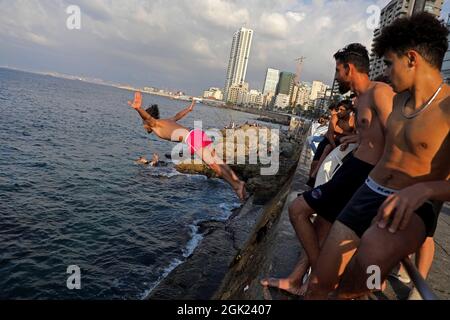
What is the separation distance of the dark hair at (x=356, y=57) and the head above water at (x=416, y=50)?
1.23 m

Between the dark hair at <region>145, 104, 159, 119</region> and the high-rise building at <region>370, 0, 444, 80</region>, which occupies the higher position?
the high-rise building at <region>370, 0, 444, 80</region>

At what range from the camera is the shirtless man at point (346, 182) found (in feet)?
9.69

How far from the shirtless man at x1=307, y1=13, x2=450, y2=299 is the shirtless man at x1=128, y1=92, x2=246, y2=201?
13.9 ft

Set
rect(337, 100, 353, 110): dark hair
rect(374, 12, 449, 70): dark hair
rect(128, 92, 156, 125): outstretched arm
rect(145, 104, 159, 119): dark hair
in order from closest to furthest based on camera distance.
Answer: rect(374, 12, 449, 70): dark hair
rect(337, 100, 353, 110): dark hair
rect(128, 92, 156, 125): outstretched arm
rect(145, 104, 159, 119): dark hair

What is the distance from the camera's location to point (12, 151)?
23.7m

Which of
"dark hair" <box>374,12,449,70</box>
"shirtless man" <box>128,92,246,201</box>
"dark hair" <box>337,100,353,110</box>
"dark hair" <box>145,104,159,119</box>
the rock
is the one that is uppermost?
"dark hair" <box>374,12,449,70</box>

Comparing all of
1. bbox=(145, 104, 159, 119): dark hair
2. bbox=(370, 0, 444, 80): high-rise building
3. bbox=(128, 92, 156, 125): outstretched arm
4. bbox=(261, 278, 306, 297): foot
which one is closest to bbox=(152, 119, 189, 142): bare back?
bbox=(128, 92, 156, 125): outstretched arm

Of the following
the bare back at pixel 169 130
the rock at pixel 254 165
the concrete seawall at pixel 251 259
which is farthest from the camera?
the rock at pixel 254 165

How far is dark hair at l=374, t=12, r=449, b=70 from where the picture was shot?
2.18 meters

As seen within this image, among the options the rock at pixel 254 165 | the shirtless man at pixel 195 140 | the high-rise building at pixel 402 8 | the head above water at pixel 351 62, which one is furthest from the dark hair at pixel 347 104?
the high-rise building at pixel 402 8

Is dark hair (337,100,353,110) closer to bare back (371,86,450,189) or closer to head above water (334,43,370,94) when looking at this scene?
head above water (334,43,370,94)

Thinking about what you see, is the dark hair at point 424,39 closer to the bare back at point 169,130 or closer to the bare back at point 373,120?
the bare back at point 373,120

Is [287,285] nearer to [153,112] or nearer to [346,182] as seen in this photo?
[346,182]

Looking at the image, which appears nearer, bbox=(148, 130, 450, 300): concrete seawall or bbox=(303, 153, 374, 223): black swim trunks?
bbox=(303, 153, 374, 223): black swim trunks
